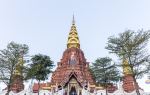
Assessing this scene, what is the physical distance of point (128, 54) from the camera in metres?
28.9

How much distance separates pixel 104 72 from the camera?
45219 millimetres

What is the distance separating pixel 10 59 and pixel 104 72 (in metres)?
18.3

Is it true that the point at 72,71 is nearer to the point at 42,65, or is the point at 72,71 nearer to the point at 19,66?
the point at 42,65

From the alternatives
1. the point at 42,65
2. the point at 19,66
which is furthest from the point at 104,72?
the point at 19,66

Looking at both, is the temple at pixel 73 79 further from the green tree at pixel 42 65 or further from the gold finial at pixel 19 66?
the green tree at pixel 42 65

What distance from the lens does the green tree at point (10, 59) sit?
108 feet

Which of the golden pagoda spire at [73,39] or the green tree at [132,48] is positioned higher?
the golden pagoda spire at [73,39]

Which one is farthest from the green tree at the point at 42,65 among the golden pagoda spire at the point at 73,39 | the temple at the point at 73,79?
the golden pagoda spire at the point at 73,39

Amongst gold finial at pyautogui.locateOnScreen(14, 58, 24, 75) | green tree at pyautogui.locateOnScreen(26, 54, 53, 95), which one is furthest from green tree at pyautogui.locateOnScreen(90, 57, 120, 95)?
gold finial at pyautogui.locateOnScreen(14, 58, 24, 75)

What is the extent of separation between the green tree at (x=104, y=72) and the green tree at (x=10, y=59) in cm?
1606

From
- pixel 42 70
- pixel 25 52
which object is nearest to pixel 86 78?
pixel 42 70

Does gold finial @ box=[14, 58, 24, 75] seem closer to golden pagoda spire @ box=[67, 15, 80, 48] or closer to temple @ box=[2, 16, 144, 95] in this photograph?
temple @ box=[2, 16, 144, 95]

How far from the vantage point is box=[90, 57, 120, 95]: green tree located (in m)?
44.7

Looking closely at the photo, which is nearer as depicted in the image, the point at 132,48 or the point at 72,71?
the point at 132,48
